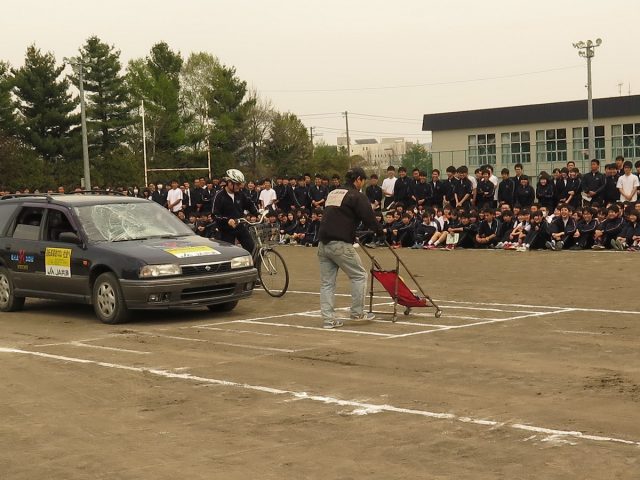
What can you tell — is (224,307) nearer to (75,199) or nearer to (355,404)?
(75,199)

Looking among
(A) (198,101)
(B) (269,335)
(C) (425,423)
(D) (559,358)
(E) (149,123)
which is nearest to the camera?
(C) (425,423)

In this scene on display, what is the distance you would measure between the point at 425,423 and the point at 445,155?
49.8 meters

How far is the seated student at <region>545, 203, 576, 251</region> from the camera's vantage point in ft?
73.2

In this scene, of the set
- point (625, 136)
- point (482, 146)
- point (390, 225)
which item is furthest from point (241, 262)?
point (482, 146)

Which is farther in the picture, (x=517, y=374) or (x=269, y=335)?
(x=269, y=335)

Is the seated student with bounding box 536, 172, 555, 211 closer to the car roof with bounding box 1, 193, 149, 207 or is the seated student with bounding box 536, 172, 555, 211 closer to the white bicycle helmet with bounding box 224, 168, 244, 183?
the white bicycle helmet with bounding box 224, 168, 244, 183

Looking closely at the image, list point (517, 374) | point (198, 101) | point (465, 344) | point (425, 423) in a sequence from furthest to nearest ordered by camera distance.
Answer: point (198, 101) → point (465, 344) → point (517, 374) → point (425, 423)

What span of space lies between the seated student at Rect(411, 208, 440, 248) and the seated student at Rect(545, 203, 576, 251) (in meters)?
3.34

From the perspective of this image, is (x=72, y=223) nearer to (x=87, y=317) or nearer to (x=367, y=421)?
(x=87, y=317)

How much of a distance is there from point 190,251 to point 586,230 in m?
11.7

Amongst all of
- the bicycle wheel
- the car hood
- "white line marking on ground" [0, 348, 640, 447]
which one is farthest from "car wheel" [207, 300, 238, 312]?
"white line marking on ground" [0, 348, 640, 447]

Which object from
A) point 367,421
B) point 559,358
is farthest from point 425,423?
point 559,358

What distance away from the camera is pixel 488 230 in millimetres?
23922

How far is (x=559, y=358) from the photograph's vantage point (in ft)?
31.1
